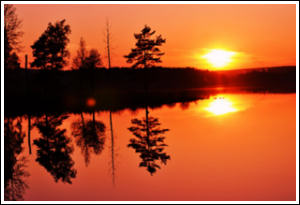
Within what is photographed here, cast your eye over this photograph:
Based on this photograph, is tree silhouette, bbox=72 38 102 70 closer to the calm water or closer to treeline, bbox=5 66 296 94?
treeline, bbox=5 66 296 94

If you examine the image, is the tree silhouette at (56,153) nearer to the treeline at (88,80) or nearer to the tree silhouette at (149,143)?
the tree silhouette at (149,143)

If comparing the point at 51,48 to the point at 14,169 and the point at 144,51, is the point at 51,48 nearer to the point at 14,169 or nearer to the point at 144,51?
the point at 144,51

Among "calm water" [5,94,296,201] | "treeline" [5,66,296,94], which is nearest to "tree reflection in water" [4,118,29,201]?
"calm water" [5,94,296,201]

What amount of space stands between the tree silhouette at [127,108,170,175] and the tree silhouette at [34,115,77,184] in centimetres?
289

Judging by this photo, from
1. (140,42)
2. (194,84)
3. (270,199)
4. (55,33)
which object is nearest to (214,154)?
(270,199)

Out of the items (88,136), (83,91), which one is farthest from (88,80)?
(88,136)

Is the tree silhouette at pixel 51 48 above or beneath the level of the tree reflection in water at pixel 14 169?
above

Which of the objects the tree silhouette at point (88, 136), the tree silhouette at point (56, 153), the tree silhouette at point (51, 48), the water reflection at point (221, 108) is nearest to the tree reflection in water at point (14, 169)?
the tree silhouette at point (56, 153)

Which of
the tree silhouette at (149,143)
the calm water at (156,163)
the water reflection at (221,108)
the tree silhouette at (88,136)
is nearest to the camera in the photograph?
the calm water at (156,163)

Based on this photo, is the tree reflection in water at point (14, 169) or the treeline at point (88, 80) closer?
the tree reflection in water at point (14, 169)

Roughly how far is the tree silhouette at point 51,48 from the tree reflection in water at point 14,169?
46.8 metres

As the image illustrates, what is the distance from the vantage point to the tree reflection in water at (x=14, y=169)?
474 inches

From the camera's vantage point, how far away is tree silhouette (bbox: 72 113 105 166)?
18094 millimetres

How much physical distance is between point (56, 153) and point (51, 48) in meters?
53.7
